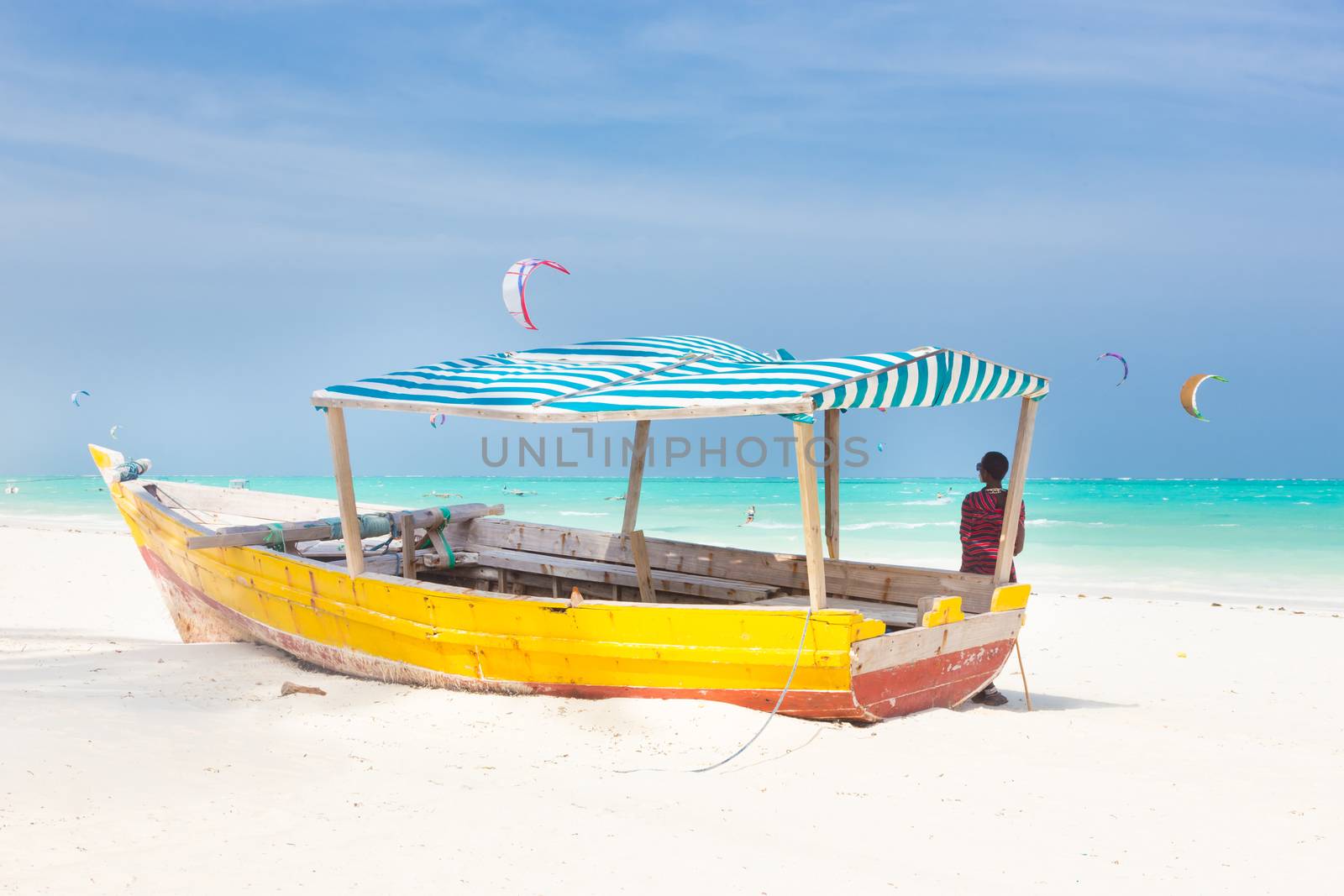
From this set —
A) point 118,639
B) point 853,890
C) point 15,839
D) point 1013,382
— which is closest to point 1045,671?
point 1013,382

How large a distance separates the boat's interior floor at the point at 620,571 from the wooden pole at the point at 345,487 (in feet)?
1.86

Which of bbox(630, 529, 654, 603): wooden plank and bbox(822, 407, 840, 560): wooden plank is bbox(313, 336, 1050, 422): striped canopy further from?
bbox(630, 529, 654, 603): wooden plank

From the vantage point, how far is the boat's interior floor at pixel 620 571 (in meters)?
6.53

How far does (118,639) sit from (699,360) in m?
5.91

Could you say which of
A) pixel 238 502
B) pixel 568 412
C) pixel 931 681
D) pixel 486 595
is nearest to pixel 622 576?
pixel 486 595

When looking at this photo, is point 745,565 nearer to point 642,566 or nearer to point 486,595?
point 642,566

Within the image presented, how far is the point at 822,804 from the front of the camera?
13.7ft

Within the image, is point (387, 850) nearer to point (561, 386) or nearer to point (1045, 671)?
point (561, 386)

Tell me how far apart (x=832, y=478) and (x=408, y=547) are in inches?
125

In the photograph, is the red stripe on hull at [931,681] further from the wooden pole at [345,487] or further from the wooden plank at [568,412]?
the wooden pole at [345,487]

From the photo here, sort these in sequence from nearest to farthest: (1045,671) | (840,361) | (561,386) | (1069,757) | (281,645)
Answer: (1069,757), (840,361), (561,386), (281,645), (1045,671)

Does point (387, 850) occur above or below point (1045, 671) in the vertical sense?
above

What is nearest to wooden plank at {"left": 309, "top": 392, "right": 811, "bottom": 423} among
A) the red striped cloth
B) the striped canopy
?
the striped canopy

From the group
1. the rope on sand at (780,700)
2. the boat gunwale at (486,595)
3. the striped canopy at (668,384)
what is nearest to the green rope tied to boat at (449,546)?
the boat gunwale at (486,595)
